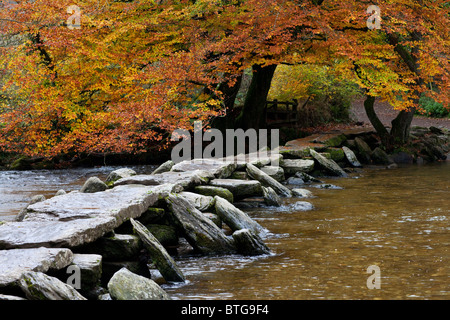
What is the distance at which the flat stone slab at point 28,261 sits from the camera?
381 cm

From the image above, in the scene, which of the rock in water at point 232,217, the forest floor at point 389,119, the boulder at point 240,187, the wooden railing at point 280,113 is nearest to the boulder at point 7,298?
the rock in water at point 232,217

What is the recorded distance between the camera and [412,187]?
11.4 meters

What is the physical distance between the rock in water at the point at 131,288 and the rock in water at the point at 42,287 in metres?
0.40

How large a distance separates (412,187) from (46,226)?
8.91 metres

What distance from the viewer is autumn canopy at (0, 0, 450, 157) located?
1185 centimetres

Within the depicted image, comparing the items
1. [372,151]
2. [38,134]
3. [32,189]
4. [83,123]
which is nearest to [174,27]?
[83,123]

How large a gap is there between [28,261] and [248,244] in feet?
9.04

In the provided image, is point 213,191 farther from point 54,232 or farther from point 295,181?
point 295,181

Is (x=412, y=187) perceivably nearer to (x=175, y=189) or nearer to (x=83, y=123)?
(x=175, y=189)

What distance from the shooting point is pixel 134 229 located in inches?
214

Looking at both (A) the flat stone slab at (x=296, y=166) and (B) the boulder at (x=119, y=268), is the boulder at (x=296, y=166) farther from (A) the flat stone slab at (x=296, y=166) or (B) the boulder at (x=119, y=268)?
(B) the boulder at (x=119, y=268)

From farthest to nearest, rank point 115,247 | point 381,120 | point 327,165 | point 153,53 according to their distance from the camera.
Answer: point 381,120 < point 327,165 < point 153,53 < point 115,247

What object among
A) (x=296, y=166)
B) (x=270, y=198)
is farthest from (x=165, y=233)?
(x=296, y=166)

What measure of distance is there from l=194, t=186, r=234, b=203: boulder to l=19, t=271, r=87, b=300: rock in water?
4.69 meters
